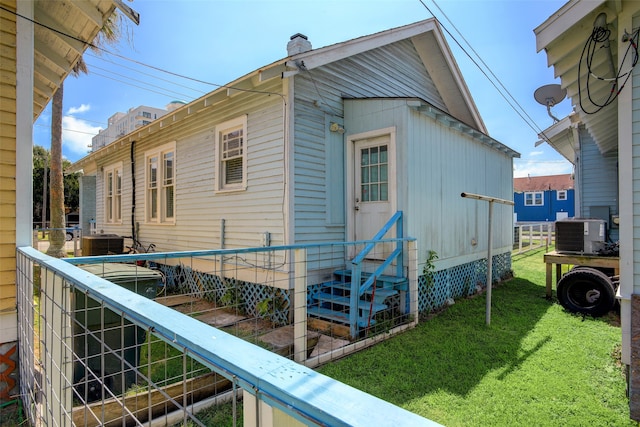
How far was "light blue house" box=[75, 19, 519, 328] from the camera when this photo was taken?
5.51 m

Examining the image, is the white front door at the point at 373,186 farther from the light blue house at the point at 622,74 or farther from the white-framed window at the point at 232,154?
the light blue house at the point at 622,74

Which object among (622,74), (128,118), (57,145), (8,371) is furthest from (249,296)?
(128,118)

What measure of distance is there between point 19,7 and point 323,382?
460 cm

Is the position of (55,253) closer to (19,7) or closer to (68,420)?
(19,7)

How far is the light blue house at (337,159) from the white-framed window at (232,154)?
0.02 meters

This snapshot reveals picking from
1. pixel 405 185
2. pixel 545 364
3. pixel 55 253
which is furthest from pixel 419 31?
pixel 55 253

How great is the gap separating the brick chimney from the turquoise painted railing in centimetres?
344

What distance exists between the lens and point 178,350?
1.42m

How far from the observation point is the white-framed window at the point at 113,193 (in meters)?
11.3

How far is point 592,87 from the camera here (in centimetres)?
465

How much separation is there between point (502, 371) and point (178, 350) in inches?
140

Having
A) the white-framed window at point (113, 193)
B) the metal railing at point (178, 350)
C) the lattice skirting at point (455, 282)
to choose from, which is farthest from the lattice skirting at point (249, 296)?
the white-framed window at point (113, 193)

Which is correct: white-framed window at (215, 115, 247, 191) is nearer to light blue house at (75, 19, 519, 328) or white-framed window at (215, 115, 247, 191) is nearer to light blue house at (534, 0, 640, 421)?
light blue house at (75, 19, 519, 328)

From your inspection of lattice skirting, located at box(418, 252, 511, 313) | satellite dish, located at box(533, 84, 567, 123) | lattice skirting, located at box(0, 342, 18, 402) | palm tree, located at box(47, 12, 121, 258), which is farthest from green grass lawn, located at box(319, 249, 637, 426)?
palm tree, located at box(47, 12, 121, 258)
